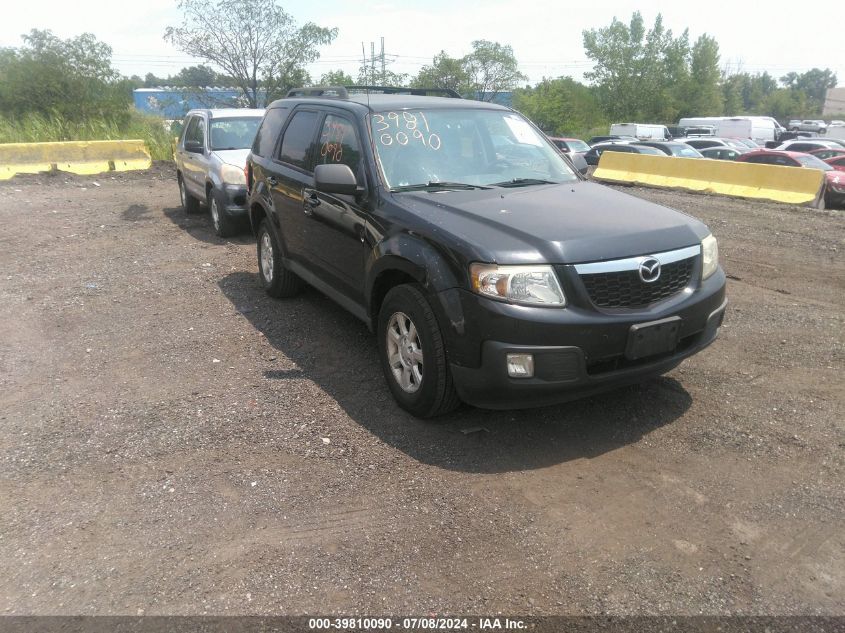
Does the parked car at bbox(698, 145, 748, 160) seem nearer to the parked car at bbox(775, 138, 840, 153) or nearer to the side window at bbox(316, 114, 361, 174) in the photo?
the parked car at bbox(775, 138, 840, 153)

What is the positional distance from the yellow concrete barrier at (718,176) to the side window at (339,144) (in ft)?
34.6

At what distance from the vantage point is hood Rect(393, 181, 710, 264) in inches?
141

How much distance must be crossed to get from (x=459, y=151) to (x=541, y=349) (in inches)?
76.2

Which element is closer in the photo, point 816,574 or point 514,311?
point 816,574

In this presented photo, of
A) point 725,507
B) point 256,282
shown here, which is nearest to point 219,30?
point 256,282

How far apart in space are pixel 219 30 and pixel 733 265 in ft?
127

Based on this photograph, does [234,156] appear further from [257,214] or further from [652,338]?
[652,338]

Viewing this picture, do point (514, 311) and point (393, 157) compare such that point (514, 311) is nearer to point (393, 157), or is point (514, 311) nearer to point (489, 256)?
point (489, 256)

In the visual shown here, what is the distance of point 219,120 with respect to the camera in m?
10.5

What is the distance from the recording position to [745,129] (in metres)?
39.5

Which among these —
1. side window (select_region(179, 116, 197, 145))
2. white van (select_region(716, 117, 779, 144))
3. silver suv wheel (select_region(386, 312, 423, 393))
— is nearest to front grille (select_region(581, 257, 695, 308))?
silver suv wheel (select_region(386, 312, 423, 393))

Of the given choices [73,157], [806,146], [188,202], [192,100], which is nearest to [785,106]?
[806,146]

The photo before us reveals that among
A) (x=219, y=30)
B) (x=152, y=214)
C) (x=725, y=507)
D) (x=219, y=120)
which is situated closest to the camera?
(x=725, y=507)

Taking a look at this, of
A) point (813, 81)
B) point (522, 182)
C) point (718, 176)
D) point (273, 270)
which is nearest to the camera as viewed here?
point (522, 182)
